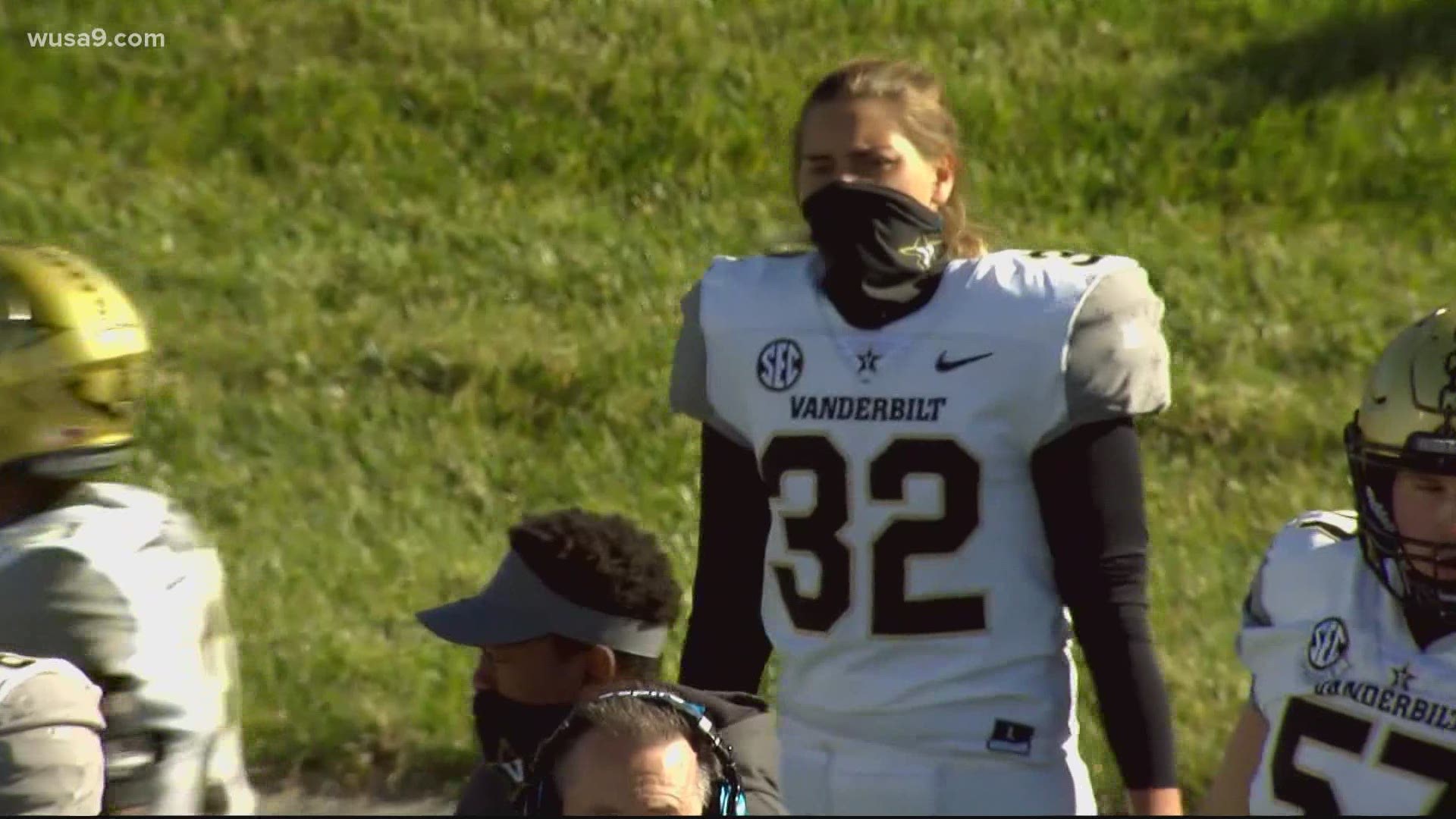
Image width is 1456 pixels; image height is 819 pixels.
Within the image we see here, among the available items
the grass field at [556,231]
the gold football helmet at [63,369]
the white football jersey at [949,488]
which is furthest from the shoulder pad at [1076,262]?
the grass field at [556,231]

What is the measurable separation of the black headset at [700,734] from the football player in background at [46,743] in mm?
667

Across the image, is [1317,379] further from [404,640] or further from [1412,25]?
[404,640]

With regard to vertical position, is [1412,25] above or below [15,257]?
above

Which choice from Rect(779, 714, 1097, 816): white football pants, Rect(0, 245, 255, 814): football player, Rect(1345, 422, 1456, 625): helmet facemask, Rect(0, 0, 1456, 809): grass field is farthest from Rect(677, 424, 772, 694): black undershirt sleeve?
Rect(0, 0, 1456, 809): grass field

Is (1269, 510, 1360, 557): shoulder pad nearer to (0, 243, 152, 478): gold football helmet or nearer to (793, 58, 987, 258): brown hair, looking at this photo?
(793, 58, 987, 258): brown hair

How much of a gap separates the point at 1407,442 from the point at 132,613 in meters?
1.74

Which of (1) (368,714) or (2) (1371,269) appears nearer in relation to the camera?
(1) (368,714)

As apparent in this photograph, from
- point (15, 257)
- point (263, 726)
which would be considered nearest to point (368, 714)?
point (263, 726)

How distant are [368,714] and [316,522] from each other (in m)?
1.15

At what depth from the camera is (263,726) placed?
6.46m

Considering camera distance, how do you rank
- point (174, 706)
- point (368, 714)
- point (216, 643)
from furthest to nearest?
point (368, 714)
point (216, 643)
point (174, 706)

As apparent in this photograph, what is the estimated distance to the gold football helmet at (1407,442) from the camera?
3.27m

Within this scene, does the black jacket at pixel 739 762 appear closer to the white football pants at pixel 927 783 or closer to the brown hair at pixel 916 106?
the white football pants at pixel 927 783

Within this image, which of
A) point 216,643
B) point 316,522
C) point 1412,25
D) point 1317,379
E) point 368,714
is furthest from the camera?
point 1412,25
